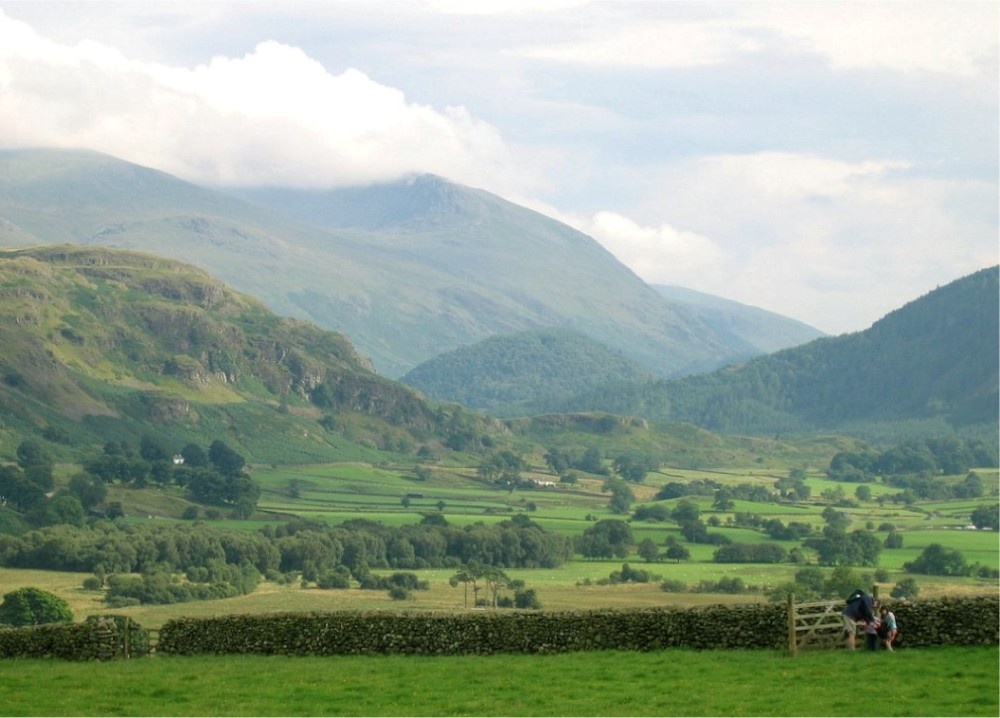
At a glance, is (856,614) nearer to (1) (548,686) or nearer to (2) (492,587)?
(1) (548,686)

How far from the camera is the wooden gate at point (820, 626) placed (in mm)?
43281

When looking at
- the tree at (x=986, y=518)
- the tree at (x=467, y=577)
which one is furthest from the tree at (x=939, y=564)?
the tree at (x=986, y=518)

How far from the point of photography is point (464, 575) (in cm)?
12488

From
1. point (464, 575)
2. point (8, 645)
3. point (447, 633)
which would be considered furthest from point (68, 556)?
point (447, 633)

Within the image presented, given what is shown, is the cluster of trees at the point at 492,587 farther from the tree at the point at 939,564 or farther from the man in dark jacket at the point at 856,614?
the man in dark jacket at the point at 856,614

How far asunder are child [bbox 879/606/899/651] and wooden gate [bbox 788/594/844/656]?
124 cm

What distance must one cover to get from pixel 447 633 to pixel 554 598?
2525 inches

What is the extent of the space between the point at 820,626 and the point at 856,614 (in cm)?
113

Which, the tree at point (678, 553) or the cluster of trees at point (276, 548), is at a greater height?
the tree at point (678, 553)

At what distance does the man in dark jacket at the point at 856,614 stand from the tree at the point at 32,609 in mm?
67162

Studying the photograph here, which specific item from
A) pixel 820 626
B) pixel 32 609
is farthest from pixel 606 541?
pixel 820 626

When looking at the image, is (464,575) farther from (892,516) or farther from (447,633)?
(892,516)

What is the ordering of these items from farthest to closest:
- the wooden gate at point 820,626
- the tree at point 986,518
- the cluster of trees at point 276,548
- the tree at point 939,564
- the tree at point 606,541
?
the tree at point 986,518 < the tree at point 606,541 < the cluster of trees at point 276,548 < the tree at point 939,564 < the wooden gate at point 820,626

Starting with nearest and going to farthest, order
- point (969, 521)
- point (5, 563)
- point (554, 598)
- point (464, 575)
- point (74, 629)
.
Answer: point (74, 629) < point (554, 598) < point (464, 575) < point (5, 563) < point (969, 521)
